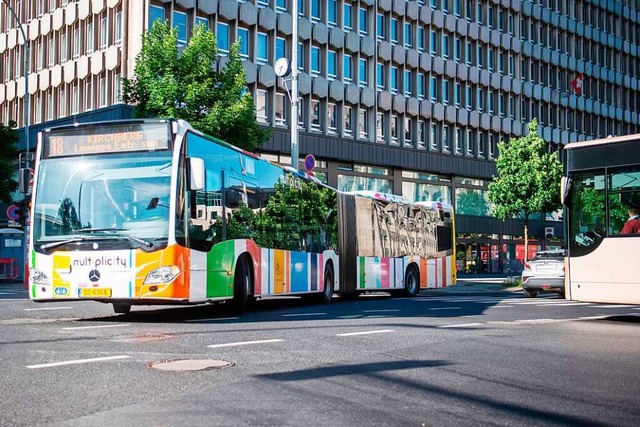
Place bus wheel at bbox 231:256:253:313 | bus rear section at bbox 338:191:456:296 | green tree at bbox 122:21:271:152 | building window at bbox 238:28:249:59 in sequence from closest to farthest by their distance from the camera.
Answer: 1. bus wheel at bbox 231:256:253:313
2. bus rear section at bbox 338:191:456:296
3. green tree at bbox 122:21:271:152
4. building window at bbox 238:28:249:59

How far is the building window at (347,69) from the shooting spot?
48.7m

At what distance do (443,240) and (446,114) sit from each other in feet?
93.0

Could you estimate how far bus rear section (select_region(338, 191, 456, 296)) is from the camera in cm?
2311

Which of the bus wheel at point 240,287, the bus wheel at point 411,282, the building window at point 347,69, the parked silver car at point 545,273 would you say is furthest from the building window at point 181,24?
the bus wheel at point 240,287

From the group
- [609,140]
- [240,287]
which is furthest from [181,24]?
[609,140]

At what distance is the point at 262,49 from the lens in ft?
144

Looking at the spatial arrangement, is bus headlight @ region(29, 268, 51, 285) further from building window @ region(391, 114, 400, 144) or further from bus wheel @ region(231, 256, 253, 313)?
building window @ region(391, 114, 400, 144)

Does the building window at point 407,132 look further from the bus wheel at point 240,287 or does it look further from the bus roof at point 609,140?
the bus wheel at point 240,287

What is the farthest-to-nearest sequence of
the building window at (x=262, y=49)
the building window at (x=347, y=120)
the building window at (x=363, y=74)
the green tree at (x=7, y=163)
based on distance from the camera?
1. the building window at (x=363, y=74)
2. the building window at (x=347, y=120)
3. the building window at (x=262, y=49)
4. the green tree at (x=7, y=163)

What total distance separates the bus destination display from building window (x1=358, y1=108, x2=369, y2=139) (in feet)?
119

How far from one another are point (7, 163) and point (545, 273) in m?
25.8

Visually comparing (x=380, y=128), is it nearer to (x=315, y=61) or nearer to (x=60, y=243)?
(x=315, y=61)

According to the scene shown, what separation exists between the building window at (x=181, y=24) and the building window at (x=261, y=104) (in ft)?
15.9

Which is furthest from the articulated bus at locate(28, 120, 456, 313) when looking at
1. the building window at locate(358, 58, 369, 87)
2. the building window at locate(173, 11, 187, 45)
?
the building window at locate(358, 58, 369, 87)
